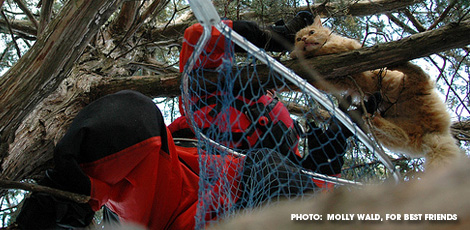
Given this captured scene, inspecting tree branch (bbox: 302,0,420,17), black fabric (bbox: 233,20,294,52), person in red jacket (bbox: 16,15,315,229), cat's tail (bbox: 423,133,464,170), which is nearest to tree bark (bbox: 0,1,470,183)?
black fabric (bbox: 233,20,294,52)

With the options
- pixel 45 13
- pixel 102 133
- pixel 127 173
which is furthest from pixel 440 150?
pixel 45 13

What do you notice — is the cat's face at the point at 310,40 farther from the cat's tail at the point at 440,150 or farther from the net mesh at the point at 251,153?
the cat's tail at the point at 440,150

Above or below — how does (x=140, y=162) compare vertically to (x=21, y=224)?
above

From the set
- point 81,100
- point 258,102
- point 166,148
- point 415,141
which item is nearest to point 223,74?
point 258,102

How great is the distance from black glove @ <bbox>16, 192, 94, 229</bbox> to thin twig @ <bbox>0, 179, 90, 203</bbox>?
95 millimetres

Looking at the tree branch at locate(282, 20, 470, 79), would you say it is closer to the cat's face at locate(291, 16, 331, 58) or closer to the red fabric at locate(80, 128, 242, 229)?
the cat's face at locate(291, 16, 331, 58)

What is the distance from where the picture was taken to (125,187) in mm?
2275

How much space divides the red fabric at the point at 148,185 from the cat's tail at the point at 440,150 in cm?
153

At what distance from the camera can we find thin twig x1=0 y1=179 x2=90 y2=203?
188 centimetres

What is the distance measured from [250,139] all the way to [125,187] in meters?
0.96

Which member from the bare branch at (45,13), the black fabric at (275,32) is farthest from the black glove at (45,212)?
the black fabric at (275,32)

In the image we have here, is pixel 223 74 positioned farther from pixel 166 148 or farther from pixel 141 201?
pixel 141 201

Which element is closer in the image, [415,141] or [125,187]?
[125,187]

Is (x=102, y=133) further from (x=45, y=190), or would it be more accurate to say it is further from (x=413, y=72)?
(x=413, y=72)
